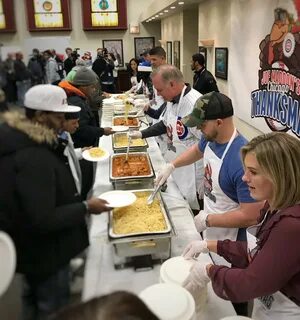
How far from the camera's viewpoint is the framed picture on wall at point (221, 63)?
4.13 meters

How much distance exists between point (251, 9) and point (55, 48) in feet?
10.2

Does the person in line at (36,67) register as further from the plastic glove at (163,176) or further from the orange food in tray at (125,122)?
the orange food in tray at (125,122)

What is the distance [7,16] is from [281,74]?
2541 mm

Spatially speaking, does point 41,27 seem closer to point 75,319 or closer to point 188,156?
point 75,319

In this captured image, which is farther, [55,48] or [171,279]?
[171,279]

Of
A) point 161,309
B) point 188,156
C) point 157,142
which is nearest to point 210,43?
point 157,142

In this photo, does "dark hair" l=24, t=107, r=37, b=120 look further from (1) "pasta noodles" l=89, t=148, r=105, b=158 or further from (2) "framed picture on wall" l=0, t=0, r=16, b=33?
(1) "pasta noodles" l=89, t=148, r=105, b=158

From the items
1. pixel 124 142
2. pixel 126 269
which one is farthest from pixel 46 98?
pixel 124 142

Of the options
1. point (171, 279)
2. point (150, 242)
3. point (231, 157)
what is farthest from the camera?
point (231, 157)

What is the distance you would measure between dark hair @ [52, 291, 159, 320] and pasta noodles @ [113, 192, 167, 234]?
0.62 meters

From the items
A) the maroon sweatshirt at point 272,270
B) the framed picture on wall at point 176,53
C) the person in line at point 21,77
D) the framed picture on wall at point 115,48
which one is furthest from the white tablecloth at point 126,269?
the framed picture on wall at point 176,53

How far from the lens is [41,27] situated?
0.51 meters

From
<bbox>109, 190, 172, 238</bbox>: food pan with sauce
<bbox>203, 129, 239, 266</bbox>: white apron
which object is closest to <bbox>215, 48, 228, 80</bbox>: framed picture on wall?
<bbox>203, 129, 239, 266</bbox>: white apron

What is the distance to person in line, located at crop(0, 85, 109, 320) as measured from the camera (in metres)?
0.40
